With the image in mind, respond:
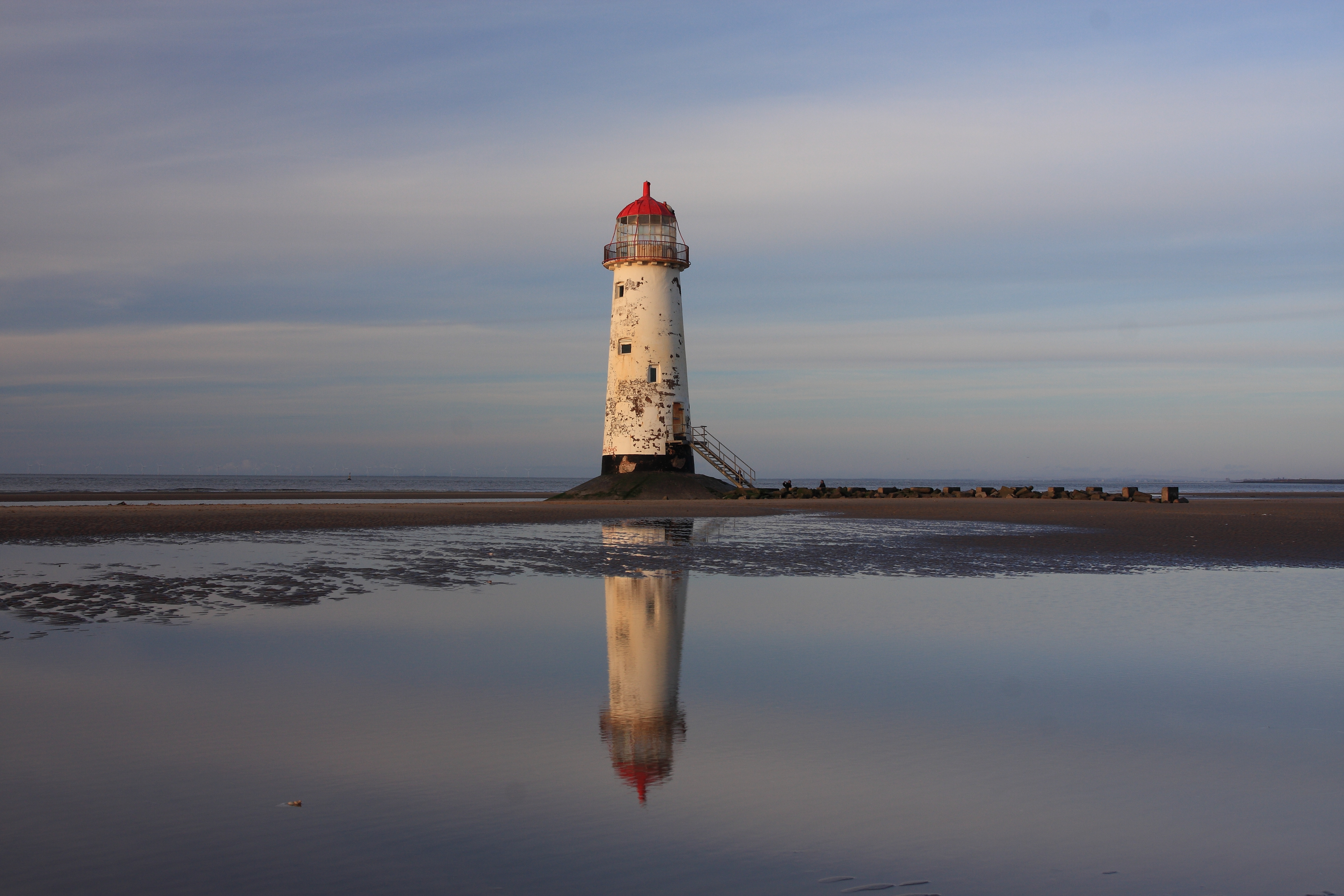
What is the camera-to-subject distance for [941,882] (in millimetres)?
3783

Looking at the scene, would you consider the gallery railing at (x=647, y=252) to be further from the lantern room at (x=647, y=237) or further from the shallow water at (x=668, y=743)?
the shallow water at (x=668, y=743)

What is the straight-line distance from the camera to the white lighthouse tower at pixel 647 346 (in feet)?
125

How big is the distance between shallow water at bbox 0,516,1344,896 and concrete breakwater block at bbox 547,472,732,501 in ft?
83.4

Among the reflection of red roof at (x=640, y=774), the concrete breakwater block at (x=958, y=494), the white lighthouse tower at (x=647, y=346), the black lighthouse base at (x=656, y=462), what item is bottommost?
the reflection of red roof at (x=640, y=774)

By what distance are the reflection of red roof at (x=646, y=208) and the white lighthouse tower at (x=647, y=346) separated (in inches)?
1.2

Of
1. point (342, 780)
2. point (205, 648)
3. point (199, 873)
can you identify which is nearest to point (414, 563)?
point (205, 648)

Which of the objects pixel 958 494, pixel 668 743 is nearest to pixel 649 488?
pixel 958 494

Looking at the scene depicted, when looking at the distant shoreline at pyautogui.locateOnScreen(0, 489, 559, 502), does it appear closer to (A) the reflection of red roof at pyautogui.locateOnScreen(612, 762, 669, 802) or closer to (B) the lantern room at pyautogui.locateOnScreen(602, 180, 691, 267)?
(B) the lantern room at pyautogui.locateOnScreen(602, 180, 691, 267)

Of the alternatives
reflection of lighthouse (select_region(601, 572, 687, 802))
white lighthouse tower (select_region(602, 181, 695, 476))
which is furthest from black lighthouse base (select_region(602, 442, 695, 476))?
reflection of lighthouse (select_region(601, 572, 687, 802))

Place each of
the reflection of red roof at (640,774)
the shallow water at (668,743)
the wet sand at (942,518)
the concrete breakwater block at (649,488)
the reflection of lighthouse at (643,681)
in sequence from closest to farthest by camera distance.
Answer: the shallow water at (668,743)
the reflection of red roof at (640,774)
the reflection of lighthouse at (643,681)
the wet sand at (942,518)
the concrete breakwater block at (649,488)

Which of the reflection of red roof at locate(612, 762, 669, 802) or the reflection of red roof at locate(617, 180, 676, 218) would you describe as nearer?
the reflection of red roof at locate(612, 762, 669, 802)

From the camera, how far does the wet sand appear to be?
19.4 meters

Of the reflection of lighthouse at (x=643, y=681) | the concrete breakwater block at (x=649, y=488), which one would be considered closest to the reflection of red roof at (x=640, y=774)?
the reflection of lighthouse at (x=643, y=681)

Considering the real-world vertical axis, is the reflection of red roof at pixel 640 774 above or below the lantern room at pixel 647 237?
below
